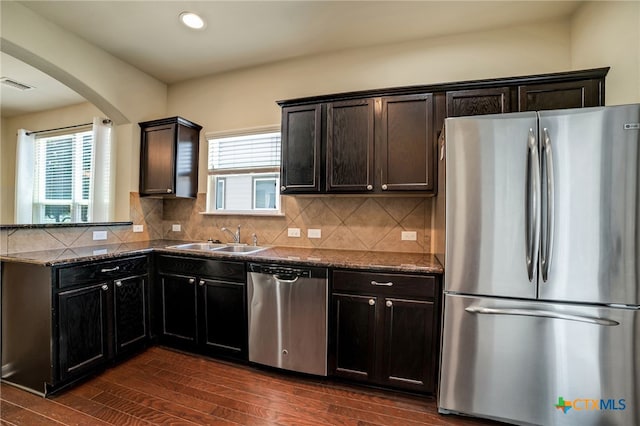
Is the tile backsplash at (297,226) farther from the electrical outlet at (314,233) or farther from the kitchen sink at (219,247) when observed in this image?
the kitchen sink at (219,247)

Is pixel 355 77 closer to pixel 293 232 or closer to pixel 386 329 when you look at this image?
pixel 293 232

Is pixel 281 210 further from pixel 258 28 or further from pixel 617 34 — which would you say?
pixel 617 34

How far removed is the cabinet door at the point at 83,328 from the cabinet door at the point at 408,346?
219 cm

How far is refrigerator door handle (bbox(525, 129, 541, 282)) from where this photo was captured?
1.49 metres

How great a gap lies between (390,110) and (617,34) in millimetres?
1491

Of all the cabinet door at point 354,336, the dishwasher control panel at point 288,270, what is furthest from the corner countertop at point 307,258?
the cabinet door at point 354,336

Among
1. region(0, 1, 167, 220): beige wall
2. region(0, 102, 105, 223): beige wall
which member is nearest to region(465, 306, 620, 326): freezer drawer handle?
region(0, 1, 167, 220): beige wall

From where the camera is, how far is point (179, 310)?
2.43 meters

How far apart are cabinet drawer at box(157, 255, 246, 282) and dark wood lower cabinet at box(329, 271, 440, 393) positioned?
2.80ft

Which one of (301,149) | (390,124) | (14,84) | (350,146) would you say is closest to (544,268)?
(390,124)

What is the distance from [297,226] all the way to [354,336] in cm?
126

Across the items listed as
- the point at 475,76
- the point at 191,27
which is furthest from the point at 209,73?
the point at 475,76

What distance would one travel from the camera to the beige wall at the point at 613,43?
5.30ft

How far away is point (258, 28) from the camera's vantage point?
2.35m
